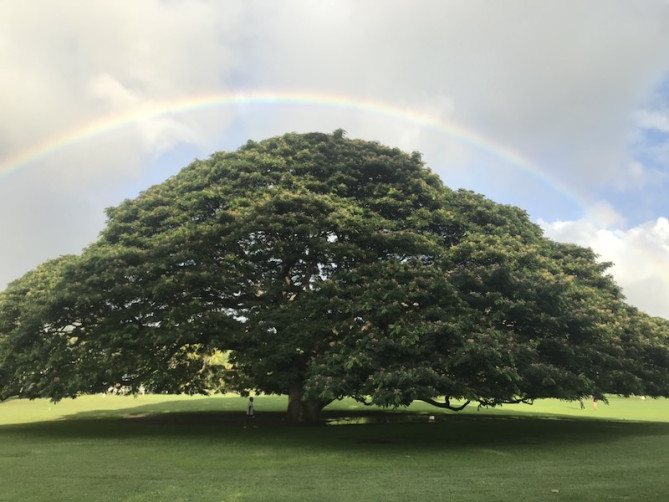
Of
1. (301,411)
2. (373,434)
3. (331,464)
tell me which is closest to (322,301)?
(373,434)

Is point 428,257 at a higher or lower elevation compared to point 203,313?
higher

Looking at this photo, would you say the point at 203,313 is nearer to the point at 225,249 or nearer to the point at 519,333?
the point at 225,249

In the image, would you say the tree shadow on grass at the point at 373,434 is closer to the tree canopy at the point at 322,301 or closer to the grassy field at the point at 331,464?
the grassy field at the point at 331,464

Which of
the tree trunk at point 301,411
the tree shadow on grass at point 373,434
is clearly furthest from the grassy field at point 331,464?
the tree trunk at point 301,411

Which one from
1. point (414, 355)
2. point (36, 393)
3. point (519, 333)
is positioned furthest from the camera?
point (36, 393)

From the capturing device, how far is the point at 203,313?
2181cm

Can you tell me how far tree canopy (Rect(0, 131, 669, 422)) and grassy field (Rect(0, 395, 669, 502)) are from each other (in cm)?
192

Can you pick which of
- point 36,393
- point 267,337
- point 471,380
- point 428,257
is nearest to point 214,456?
point 267,337

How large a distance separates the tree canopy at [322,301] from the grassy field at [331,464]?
75.4 inches

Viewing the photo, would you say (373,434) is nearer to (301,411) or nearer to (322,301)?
(301,411)

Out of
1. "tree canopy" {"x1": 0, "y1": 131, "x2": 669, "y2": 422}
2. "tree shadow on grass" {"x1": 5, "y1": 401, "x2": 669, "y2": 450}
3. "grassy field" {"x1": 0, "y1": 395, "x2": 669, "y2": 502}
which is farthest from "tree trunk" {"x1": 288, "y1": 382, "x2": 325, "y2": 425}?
"grassy field" {"x1": 0, "y1": 395, "x2": 669, "y2": 502}

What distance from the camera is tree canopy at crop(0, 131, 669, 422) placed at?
59.7 ft

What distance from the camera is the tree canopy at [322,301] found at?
Result: 18.2m

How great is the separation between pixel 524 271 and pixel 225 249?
43.8ft
